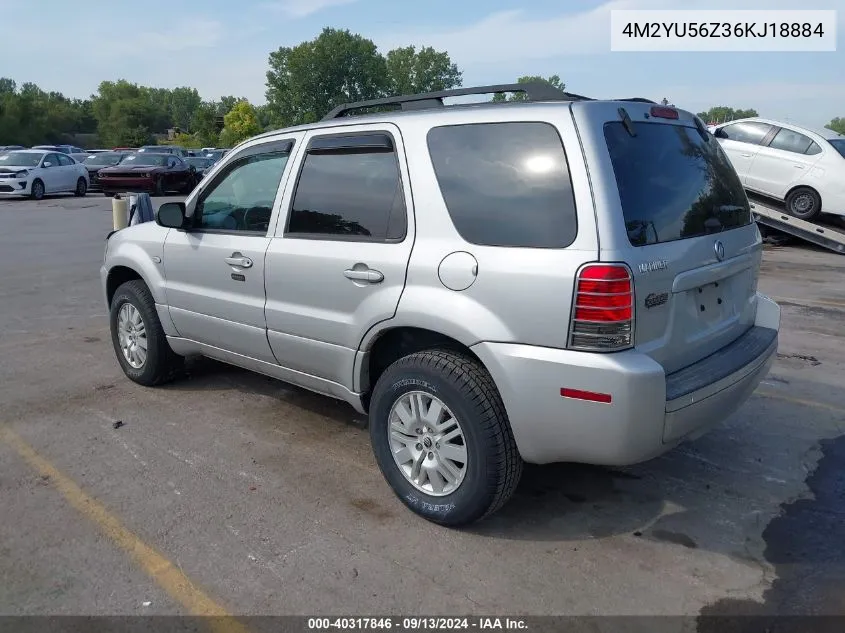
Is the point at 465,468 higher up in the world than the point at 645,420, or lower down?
lower down

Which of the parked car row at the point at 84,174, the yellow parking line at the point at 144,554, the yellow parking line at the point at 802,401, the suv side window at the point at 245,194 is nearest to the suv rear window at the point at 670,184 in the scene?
the yellow parking line at the point at 802,401

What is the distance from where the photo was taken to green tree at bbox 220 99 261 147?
266ft

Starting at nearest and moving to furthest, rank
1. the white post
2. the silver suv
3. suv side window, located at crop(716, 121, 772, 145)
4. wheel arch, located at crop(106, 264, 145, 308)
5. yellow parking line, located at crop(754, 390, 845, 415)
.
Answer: the silver suv < yellow parking line, located at crop(754, 390, 845, 415) < wheel arch, located at crop(106, 264, 145, 308) < the white post < suv side window, located at crop(716, 121, 772, 145)

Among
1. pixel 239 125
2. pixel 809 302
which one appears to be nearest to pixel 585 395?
pixel 809 302

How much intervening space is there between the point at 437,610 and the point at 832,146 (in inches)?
495

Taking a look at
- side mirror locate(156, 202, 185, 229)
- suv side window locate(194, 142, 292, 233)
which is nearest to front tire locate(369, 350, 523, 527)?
suv side window locate(194, 142, 292, 233)

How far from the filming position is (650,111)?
3275 mm

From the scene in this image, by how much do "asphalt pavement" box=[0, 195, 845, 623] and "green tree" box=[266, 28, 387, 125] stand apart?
105 meters

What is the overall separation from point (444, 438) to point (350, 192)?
139 cm

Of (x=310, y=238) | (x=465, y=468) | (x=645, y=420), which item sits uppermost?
(x=310, y=238)

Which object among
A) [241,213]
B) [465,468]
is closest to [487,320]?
[465,468]

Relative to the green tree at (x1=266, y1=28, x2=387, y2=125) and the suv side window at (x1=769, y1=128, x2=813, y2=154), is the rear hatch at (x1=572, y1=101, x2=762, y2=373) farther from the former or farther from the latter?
the green tree at (x1=266, y1=28, x2=387, y2=125)

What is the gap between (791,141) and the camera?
12680 millimetres

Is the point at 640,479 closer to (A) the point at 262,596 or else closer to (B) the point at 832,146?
(A) the point at 262,596
